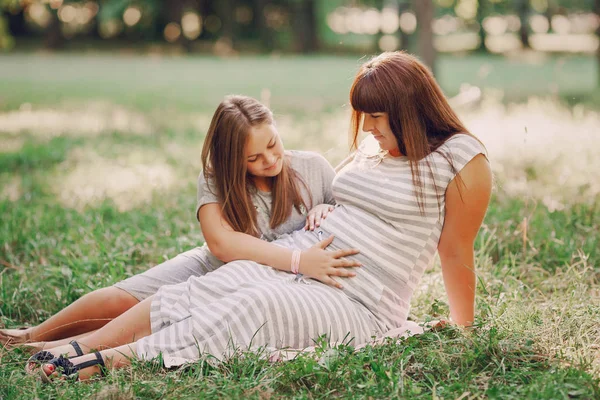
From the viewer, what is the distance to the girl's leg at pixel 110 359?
275 cm

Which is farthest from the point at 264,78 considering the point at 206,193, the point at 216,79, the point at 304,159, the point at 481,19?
the point at 481,19

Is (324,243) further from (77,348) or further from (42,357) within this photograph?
(42,357)

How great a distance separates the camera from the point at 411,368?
8.98 feet

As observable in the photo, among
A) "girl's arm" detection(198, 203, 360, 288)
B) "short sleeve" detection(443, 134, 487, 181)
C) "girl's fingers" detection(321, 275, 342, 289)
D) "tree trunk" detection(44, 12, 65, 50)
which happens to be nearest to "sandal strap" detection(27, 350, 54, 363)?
"girl's arm" detection(198, 203, 360, 288)

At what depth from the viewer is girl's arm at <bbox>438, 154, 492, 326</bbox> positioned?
2912 millimetres

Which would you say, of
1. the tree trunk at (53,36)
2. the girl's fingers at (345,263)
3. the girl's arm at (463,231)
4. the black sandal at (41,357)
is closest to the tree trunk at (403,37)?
the tree trunk at (53,36)

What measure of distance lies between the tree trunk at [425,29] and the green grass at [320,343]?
2.25 meters

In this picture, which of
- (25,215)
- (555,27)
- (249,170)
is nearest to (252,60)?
(25,215)

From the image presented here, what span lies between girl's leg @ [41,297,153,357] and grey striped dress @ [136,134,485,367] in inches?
2.1

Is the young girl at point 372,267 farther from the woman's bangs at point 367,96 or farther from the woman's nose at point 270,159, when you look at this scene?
the woman's nose at point 270,159

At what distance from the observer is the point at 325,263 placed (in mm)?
2977

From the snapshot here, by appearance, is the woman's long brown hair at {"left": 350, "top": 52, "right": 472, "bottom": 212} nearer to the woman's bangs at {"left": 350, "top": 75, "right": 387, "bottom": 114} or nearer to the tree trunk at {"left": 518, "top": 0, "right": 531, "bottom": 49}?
the woman's bangs at {"left": 350, "top": 75, "right": 387, "bottom": 114}

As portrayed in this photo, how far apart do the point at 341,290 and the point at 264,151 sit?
2.44 feet

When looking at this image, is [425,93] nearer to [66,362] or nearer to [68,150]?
[66,362]
